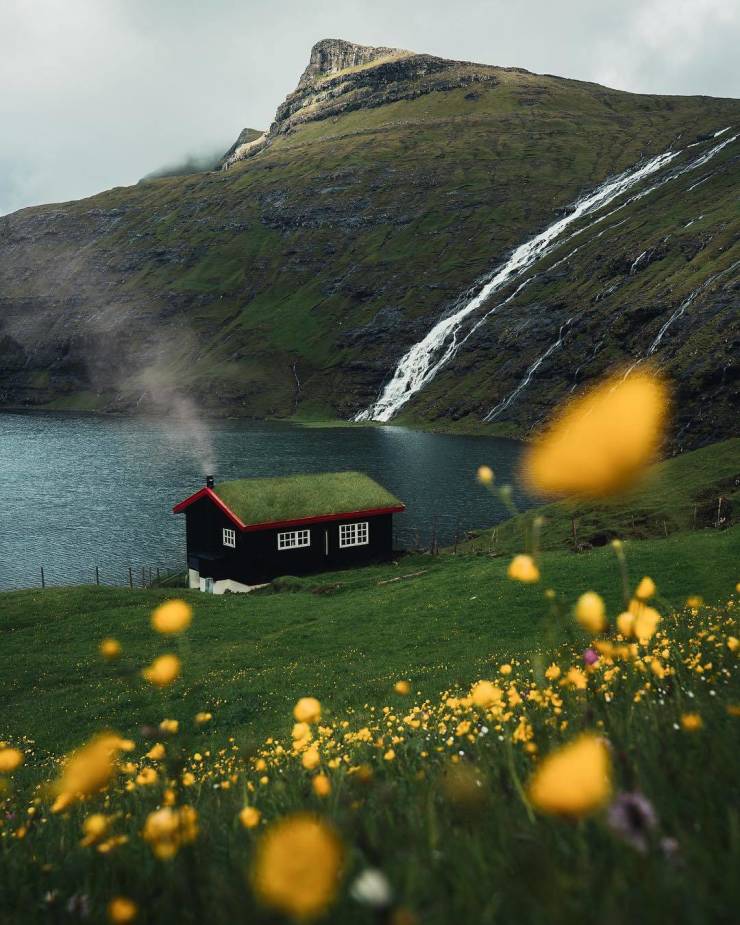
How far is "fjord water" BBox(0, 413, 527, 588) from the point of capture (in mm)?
54688

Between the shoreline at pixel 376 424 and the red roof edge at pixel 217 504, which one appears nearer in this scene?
the red roof edge at pixel 217 504

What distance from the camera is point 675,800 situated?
7.55ft

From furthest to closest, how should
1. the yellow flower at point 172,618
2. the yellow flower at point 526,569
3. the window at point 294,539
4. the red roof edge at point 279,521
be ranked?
the window at point 294,539 → the red roof edge at point 279,521 → the yellow flower at point 172,618 → the yellow flower at point 526,569

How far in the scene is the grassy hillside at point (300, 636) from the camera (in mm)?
20203

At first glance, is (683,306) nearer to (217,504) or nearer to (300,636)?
(217,504)

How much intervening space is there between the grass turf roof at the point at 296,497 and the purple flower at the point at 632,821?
134 ft

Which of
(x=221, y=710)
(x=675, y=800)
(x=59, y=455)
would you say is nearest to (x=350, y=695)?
(x=221, y=710)

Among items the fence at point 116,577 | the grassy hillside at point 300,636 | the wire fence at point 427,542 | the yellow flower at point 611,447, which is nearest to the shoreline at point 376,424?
the wire fence at point 427,542

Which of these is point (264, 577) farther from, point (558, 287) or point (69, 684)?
point (558, 287)

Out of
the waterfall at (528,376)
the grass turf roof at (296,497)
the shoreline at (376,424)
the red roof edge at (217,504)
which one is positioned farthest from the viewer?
the waterfall at (528,376)

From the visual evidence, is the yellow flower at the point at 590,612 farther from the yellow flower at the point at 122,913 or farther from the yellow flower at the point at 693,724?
the yellow flower at the point at 122,913

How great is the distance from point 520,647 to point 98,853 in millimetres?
20106

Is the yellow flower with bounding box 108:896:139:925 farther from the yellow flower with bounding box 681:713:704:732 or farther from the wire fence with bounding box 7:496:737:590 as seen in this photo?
the wire fence with bounding box 7:496:737:590

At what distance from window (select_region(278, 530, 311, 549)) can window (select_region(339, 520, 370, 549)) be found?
228cm
